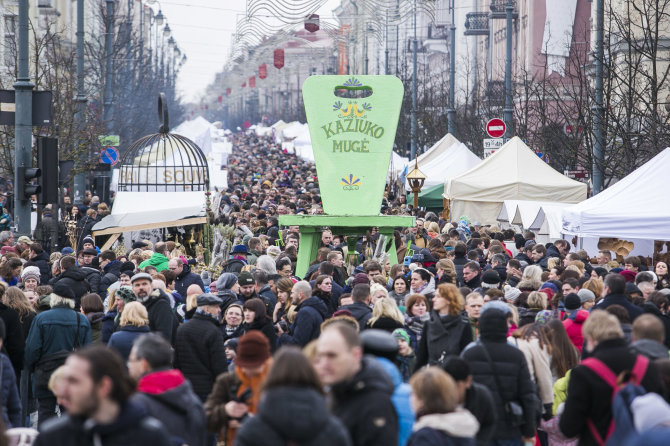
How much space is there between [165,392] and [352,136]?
517 inches

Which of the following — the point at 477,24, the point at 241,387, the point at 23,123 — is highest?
the point at 477,24

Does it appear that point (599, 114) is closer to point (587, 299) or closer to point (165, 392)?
point (587, 299)

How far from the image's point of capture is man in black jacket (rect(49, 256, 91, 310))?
39.3 ft

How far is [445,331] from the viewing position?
27.3ft

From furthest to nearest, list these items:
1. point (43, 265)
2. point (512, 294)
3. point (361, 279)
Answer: point (43, 265) → point (361, 279) → point (512, 294)

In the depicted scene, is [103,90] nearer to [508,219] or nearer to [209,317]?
[508,219]

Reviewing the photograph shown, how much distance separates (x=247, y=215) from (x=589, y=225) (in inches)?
360

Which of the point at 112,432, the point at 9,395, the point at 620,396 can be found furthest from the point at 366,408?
the point at 9,395

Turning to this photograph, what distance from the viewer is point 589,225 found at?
16188 mm

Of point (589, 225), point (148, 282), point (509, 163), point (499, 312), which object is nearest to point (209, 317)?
point (148, 282)

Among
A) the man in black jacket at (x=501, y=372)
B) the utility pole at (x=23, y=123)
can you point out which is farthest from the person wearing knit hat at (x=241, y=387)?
the utility pole at (x=23, y=123)

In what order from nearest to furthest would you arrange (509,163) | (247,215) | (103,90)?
(247,215) → (509,163) → (103,90)

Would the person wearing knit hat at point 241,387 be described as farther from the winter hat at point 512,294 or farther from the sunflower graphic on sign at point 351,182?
the sunflower graphic on sign at point 351,182

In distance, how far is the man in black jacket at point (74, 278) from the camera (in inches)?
472
